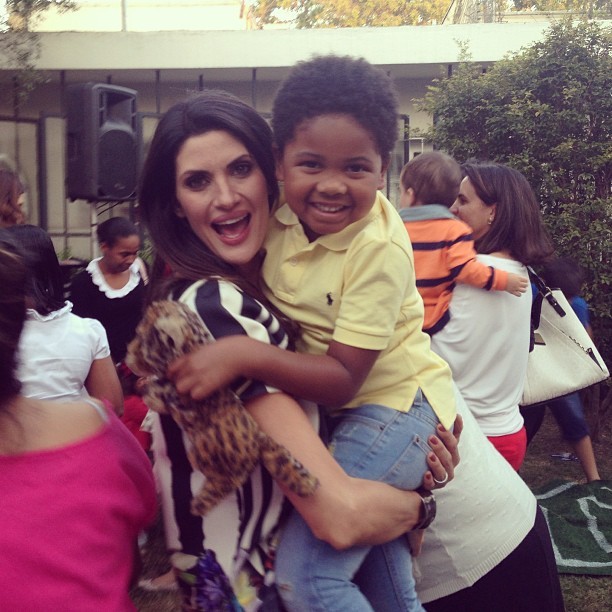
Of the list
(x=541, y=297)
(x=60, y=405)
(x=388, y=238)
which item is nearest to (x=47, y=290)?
(x=60, y=405)

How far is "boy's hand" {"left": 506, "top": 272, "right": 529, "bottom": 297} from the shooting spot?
3.30 meters

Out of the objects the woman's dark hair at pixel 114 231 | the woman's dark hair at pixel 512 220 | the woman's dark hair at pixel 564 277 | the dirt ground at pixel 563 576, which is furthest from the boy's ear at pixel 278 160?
the woman's dark hair at pixel 564 277

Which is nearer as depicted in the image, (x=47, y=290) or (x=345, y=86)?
(x=345, y=86)

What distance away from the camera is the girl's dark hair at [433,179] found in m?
3.50

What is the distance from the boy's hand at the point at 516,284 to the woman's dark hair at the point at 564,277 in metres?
2.45

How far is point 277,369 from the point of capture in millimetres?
1459

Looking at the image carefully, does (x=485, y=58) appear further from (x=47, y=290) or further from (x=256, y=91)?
(x=47, y=290)

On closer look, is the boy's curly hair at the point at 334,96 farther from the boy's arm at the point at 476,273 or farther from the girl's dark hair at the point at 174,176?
the boy's arm at the point at 476,273

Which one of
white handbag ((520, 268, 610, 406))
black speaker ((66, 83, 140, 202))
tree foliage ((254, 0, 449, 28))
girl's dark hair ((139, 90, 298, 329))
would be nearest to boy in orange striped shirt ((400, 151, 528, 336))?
white handbag ((520, 268, 610, 406))

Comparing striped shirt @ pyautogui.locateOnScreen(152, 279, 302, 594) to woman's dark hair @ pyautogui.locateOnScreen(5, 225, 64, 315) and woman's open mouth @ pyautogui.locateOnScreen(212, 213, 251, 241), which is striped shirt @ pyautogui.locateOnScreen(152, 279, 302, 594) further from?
woman's dark hair @ pyautogui.locateOnScreen(5, 225, 64, 315)

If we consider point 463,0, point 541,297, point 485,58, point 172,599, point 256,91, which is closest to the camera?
point 541,297

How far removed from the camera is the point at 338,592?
1564 mm

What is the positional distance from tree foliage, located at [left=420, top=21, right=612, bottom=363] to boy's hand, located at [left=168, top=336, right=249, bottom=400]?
18.8 ft

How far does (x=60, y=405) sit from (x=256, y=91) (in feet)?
39.8
